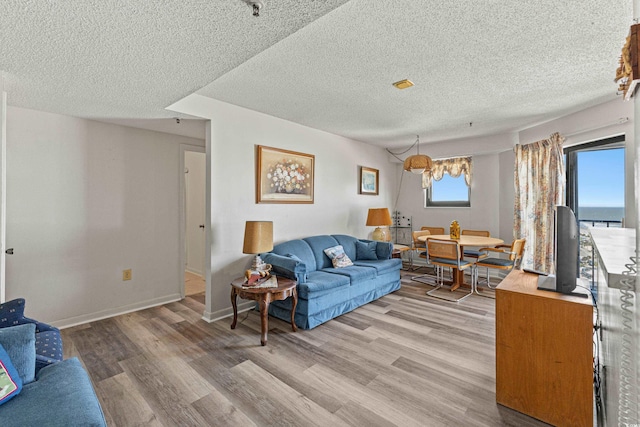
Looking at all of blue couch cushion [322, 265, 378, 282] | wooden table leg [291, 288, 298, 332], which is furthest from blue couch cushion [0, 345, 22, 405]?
blue couch cushion [322, 265, 378, 282]

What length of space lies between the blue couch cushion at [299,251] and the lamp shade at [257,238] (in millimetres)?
515

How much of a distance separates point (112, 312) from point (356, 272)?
9.66 ft

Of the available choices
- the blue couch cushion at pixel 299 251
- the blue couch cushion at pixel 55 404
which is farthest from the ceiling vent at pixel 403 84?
the blue couch cushion at pixel 55 404

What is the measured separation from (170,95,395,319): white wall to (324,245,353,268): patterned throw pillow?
489 millimetres

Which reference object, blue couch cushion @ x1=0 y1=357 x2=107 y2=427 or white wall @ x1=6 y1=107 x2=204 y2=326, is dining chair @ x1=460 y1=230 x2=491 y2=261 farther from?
blue couch cushion @ x1=0 y1=357 x2=107 y2=427

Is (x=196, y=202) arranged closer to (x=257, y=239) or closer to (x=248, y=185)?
(x=248, y=185)

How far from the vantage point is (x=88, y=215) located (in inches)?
125

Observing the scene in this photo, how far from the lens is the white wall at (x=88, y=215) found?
9.18 ft

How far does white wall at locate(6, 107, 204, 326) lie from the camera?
110 inches

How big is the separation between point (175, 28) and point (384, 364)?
272 centimetres

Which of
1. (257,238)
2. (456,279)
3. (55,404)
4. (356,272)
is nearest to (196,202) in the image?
(257,238)

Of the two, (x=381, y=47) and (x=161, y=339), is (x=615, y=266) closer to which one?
(x=381, y=47)

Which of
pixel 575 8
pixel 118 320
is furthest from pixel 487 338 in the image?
pixel 118 320

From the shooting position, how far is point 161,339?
107 inches
